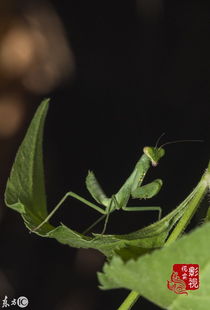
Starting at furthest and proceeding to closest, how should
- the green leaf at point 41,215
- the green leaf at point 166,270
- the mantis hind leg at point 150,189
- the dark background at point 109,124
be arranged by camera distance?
the dark background at point 109,124
the mantis hind leg at point 150,189
the green leaf at point 41,215
the green leaf at point 166,270

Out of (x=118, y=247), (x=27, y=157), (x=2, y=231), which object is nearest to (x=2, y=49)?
(x=2, y=231)

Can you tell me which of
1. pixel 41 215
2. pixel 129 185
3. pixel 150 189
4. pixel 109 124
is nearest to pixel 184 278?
pixel 41 215

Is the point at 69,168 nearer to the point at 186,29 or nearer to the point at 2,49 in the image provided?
the point at 2,49

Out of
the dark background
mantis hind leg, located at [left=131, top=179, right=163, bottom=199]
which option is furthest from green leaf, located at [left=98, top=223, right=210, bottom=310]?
the dark background

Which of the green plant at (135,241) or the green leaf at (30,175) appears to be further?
the green leaf at (30,175)

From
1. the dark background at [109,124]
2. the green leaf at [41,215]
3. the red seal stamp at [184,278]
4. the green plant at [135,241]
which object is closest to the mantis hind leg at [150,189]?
the green plant at [135,241]

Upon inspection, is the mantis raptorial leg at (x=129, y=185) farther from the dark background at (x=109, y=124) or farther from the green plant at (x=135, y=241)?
the dark background at (x=109, y=124)
